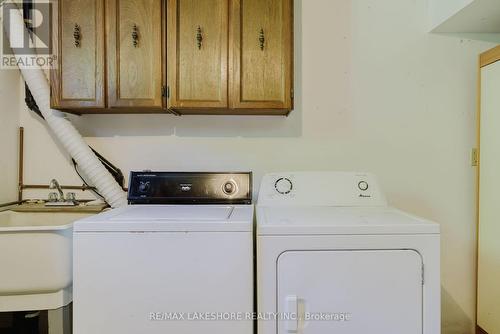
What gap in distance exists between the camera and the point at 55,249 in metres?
1.25

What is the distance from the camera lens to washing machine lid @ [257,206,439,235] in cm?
117

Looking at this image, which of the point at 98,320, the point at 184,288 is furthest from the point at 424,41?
the point at 98,320

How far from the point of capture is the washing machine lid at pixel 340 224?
45.9 inches

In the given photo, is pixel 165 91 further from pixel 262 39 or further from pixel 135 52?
pixel 262 39

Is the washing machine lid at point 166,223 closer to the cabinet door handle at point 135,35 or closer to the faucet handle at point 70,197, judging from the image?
the faucet handle at point 70,197

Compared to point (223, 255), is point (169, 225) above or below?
above

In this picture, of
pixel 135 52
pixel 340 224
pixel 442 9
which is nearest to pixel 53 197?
pixel 135 52

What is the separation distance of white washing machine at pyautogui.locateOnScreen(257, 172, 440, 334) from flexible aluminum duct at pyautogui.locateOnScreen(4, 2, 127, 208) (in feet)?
3.39

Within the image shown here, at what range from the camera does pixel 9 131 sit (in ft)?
6.06

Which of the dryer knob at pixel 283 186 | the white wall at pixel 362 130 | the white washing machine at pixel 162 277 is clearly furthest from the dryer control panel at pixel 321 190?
the white washing machine at pixel 162 277

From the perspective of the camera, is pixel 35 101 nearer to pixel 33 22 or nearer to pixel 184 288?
pixel 33 22

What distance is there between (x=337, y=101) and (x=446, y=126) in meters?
0.68

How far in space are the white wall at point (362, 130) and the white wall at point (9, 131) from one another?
0.26ft

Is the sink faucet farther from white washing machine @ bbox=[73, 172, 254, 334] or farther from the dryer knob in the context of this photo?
the dryer knob
